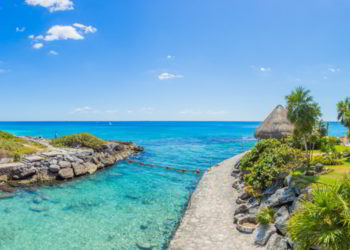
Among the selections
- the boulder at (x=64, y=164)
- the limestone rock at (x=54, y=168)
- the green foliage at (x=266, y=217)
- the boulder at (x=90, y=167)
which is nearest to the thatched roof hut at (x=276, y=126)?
the green foliage at (x=266, y=217)

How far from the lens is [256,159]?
20.1 metres

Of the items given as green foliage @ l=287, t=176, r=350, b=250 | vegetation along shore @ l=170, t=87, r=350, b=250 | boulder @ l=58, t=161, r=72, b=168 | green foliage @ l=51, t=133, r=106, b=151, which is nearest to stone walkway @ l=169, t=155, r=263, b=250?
vegetation along shore @ l=170, t=87, r=350, b=250

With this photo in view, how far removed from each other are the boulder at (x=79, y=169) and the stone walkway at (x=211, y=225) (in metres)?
14.0

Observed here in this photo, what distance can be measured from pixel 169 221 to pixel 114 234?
3.42 metres

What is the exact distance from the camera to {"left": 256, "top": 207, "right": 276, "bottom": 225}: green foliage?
1084 cm

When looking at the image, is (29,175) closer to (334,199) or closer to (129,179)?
(129,179)

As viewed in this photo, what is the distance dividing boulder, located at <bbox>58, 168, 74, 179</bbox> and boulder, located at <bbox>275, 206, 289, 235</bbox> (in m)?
20.5

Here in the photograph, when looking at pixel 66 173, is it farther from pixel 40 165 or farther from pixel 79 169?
pixel 40 165

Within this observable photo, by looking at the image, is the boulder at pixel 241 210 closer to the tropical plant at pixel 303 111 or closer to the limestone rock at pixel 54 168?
the tropical plant at pixel 303 111

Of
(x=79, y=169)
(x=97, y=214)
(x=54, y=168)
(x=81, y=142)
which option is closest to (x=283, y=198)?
(x=97, y=214)

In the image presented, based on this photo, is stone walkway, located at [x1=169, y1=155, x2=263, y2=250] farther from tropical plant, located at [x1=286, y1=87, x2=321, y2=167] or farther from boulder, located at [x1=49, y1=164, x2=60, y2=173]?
boulder, located at [x1=49, y1=164, x2=60, y2=173]

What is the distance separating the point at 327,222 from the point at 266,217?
184 inches

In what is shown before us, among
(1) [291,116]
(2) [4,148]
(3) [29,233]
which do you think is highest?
(1) [291,116]

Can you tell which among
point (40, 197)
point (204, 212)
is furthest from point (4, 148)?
point (204, 212)
